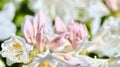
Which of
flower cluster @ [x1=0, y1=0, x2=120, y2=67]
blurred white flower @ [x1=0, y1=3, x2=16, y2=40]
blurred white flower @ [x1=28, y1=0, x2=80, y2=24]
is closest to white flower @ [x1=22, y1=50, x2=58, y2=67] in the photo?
flower cluster @ [x1=0, y1=0, x2=120, y2=67]

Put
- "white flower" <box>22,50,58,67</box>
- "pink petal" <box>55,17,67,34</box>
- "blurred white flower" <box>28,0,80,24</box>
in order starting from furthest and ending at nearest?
"blurred white flower" <box>28,0,80,24</box>
"pink petal" <box>55,17,67,34</box>
"white flower" <box>22,50,58,67</box>

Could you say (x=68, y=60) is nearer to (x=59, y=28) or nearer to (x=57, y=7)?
(x=59, y=28)

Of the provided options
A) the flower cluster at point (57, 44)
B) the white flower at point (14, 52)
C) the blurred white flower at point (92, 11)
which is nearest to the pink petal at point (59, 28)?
the flower cluster at point (57, 44)

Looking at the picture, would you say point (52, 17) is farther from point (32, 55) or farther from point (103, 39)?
point (32, 55)

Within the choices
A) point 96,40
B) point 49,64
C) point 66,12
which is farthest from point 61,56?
point 66,12

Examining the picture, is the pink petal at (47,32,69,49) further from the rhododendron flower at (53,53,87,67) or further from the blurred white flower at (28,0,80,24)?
the blurred white flower at (28,0,80,24)

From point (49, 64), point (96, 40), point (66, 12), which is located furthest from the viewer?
point (66, 12)

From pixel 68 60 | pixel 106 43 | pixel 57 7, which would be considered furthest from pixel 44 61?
pixel 57 7
